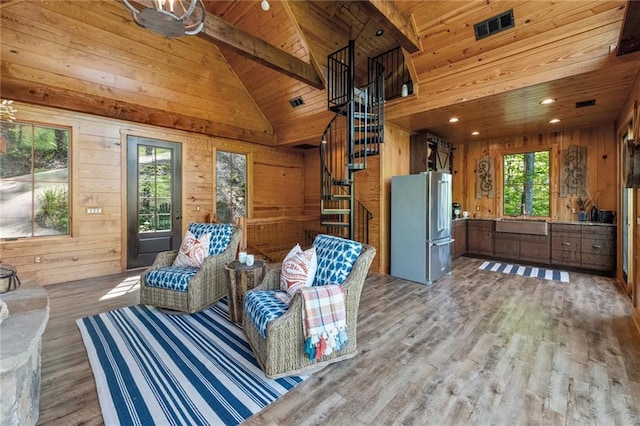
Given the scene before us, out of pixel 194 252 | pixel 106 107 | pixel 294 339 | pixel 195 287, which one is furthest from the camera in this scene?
pixel 106 107

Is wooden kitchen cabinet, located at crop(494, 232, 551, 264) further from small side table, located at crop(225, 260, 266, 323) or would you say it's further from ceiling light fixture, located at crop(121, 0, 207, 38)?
ceiling light fixture, located at crop(121, 0, 207, 38)

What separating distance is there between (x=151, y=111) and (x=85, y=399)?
4531 mm

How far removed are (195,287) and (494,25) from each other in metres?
4.47

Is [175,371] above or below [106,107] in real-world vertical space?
below

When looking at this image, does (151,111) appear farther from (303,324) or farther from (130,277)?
(303,324)

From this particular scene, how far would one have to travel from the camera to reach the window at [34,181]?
378 centimetres

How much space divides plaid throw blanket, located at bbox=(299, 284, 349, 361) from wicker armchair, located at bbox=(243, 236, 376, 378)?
0.20 feet

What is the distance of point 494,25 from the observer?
10.3 feet

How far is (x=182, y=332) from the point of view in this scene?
2611 millimetres

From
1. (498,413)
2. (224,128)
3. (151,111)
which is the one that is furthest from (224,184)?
(498,413)

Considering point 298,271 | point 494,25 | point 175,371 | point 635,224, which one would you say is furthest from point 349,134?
point 635,224

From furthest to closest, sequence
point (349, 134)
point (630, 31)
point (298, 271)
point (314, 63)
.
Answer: point (314, 63), point (349, 134), point (298, 271), point (630, 31)

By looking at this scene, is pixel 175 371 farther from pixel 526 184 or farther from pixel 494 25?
pixel 526 184

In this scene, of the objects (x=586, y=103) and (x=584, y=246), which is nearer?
(x=586, y=103)
